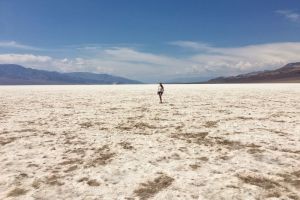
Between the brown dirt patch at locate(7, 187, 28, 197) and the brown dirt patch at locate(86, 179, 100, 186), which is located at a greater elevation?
the brown dirt patch at locate(86, 179, 100, 186)

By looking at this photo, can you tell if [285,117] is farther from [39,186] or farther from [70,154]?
[39,186]

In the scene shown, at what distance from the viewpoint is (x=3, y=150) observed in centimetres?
1091

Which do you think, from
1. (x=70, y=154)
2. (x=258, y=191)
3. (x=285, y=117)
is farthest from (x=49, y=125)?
(x=285, y=117)

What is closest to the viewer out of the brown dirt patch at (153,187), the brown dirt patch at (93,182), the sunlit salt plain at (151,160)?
A: the brown dirt patch at (153,187)

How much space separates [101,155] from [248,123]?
8981 millimetres

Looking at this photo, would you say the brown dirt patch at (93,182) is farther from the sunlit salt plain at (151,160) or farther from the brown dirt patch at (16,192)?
the brown dirt patch at (16,192)

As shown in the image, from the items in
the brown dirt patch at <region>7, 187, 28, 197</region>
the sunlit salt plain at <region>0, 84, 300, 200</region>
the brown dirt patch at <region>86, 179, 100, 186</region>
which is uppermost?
the sunlit salt plain at <region>0, 84, 300, 200</region>

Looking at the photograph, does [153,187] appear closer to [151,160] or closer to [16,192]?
[151,160]

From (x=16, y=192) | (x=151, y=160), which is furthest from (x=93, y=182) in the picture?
(x=151, y=160)

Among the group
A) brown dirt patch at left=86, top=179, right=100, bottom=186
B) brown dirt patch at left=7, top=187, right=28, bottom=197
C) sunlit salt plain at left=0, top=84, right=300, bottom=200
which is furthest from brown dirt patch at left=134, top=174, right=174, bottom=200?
brown dirt patch at left=7, top=187, right=28, bottom=197

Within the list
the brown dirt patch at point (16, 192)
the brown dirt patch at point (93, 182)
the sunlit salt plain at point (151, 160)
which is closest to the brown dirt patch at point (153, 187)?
the sunlit salt plain at point (151, 160)

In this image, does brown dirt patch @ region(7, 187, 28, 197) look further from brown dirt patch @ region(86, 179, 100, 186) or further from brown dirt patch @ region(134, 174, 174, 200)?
brown dirt patch @ region(134, 174, 174, 200)

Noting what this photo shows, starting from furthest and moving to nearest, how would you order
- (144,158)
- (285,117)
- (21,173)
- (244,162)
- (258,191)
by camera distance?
(285,117) → (144,158) → (244,162) → (21,173) → (258,191)

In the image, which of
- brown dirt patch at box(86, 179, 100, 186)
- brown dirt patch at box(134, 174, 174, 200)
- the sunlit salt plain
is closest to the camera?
brown dirt patch at box(134, 174, 174, 200)
